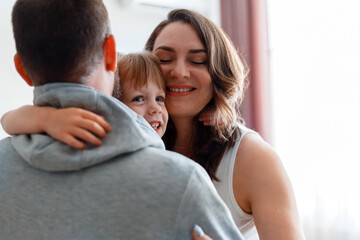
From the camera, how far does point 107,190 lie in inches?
25.8

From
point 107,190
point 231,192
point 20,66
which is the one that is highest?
point 20,66

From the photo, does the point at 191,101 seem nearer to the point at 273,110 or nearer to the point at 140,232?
the point at 140,232

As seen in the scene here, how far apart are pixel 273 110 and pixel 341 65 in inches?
25.6

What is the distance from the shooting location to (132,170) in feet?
2.18

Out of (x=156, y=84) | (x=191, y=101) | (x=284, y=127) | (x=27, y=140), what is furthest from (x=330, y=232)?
(x=27, y=140)

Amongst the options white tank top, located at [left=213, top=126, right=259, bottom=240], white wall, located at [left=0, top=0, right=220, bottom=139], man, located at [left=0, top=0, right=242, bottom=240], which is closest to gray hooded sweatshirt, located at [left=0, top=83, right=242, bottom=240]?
man, located at [left=0, top=0, right=242, bottom=240]

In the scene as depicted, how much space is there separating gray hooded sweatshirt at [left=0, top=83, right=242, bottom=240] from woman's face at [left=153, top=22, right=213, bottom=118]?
2.63ft

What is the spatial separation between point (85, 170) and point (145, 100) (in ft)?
2.47

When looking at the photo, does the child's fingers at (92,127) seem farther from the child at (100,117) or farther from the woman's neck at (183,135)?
the woman's neck at (183,135)

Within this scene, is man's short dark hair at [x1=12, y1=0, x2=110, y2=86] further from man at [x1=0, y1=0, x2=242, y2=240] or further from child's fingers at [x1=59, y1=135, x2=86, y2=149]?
Result: child's fingers at [x1=59, y1=135, x2=86, y2=149]

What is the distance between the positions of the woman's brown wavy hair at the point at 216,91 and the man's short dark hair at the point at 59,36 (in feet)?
2.62

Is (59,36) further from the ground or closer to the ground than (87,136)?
further from the ground

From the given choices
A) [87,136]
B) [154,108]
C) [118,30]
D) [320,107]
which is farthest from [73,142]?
[118,30]

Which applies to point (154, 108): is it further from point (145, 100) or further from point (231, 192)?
point (231, 192)
